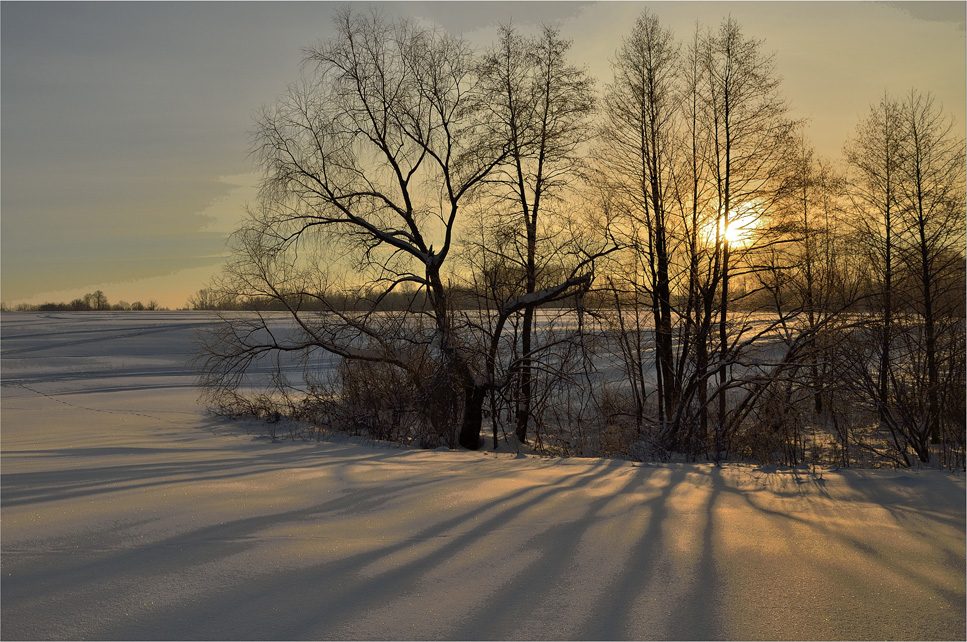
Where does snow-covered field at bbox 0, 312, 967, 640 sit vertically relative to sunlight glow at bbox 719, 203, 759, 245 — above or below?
below

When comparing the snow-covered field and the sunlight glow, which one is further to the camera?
the sunlight glow

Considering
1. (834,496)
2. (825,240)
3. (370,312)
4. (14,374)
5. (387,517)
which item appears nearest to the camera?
(387,517)

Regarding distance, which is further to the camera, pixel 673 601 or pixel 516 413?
pixel 516 413

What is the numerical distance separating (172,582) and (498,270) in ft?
34.6

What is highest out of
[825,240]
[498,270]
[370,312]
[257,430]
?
[825,240]

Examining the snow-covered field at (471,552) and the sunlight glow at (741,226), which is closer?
the snow-covered field at (471,552)

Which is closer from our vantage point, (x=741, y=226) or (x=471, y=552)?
(x=471, y=552)

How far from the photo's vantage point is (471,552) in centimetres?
327

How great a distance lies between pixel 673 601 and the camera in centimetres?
269

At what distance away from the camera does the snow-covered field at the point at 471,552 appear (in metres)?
2.52

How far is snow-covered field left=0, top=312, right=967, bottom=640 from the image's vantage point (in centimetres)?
252

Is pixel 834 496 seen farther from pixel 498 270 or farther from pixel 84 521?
pixel 498 270

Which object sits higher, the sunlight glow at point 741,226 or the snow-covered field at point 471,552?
the sunlight glow at point 741,226

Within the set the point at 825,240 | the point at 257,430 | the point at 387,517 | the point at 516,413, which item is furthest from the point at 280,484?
the point at 825,240
